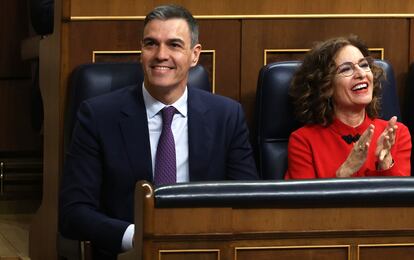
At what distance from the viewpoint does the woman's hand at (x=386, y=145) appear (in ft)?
6.19

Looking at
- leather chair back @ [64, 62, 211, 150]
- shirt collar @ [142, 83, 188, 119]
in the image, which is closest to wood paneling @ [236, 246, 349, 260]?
shirt collar @ [142, 83, 188, 119]

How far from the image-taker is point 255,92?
2203 millimetres

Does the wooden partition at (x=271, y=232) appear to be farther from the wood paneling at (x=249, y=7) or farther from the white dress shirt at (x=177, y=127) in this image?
the wood paneling at (x=249, y=7)

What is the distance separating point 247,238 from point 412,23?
1.01 metres

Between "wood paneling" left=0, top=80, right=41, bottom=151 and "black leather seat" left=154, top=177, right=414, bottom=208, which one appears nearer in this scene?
"black leather seat" left=154, top=177, right=414, bottom=208

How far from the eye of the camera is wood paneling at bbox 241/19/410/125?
2189 mm

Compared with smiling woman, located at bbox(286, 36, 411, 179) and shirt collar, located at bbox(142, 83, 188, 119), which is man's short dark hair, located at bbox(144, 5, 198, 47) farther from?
smiling woman, located at bbox(286, 36, 411, 179)

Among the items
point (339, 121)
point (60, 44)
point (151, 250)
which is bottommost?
point (151, 250)

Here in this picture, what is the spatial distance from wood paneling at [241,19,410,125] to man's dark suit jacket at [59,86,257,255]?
0.96ft

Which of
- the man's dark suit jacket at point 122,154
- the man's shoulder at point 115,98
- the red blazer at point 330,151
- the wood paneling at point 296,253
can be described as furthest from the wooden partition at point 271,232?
the red blazer at point 330,151

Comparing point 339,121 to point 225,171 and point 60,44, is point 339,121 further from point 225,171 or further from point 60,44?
point 60,44

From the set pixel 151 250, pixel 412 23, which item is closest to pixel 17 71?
pixel 412 23

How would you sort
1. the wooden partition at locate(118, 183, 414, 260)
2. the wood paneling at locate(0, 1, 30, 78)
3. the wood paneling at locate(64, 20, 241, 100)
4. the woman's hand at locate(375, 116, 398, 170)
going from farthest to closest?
the wood paneling at locate(0, 1, 30, 78) < the wood paneling at locate(64, 20, 241, 100) < the woman's hand at locate(375, 116, 398, 170) < the wooden partition at locate(118, 183, 414, 260)

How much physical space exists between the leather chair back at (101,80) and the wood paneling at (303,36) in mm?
168
